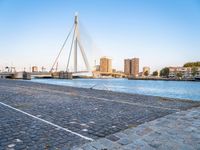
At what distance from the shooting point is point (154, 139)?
3.71m

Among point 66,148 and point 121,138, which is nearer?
A: point 66,148

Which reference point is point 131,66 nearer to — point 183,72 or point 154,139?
point 183,72

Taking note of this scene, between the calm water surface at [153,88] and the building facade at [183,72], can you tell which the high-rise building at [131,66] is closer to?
the building facade at [183,72]

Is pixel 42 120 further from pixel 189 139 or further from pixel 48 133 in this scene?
pixel 189 139

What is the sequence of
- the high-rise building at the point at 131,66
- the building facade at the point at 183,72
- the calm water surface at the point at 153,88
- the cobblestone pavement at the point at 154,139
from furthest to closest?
the high-rise building at the point at 131,66
the building facade at the point at 183,72
the calm water surface at the point at 153,88
the cobblestone pavement at the point at 154,139

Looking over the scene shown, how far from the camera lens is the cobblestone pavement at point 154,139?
11.0 feet

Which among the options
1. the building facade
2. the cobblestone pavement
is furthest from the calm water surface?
the building facade

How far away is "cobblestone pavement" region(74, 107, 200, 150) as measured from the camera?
132 inches

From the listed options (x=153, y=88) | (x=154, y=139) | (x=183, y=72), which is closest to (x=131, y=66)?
(x=183, y=72)

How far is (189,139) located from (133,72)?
18215cm

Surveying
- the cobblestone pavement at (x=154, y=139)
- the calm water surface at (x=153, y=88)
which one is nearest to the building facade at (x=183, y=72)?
the calm water surface at (x=153, y=88)

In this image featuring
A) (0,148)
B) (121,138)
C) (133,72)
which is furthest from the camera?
(133,72)

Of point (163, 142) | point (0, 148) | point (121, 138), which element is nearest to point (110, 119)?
point (121, 138)

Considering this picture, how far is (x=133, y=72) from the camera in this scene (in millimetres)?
183250
